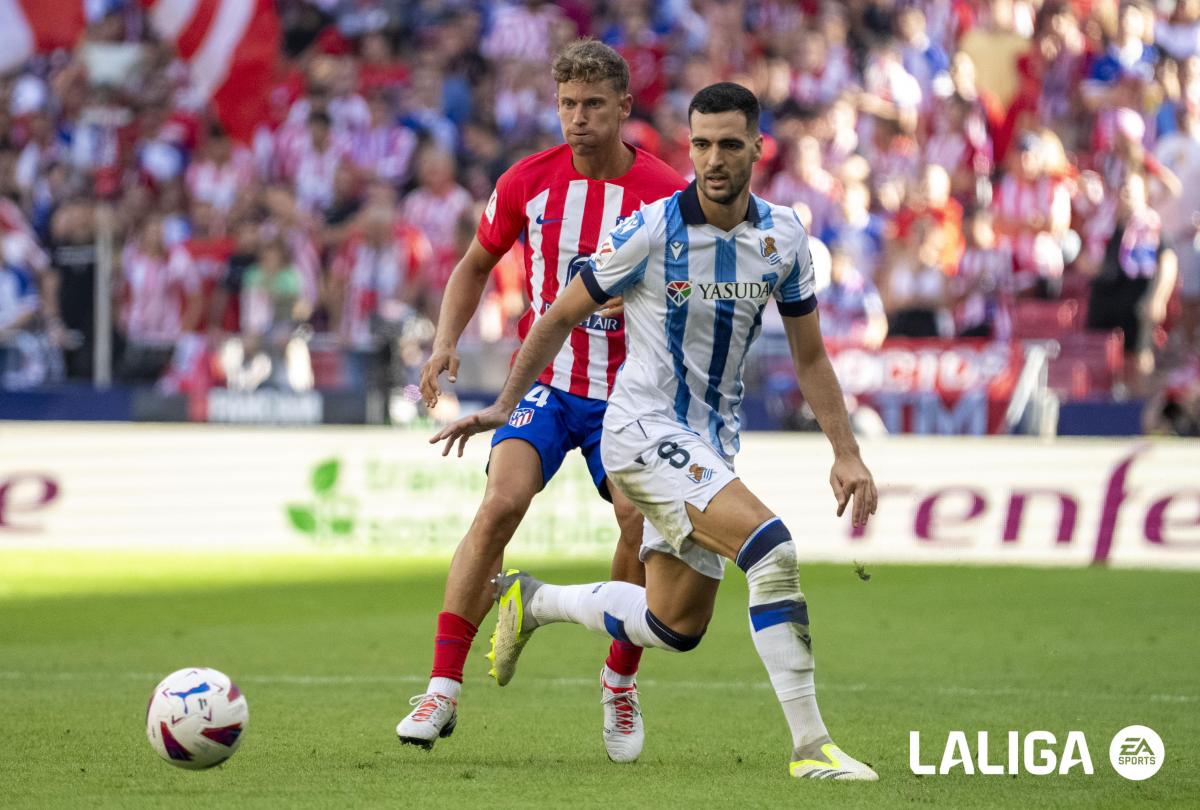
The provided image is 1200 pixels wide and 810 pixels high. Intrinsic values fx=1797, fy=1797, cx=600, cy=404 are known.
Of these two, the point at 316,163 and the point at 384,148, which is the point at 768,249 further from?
the point at 316,163

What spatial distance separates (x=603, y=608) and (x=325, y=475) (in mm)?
7491

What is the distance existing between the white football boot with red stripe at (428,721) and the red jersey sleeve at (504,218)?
1.70m

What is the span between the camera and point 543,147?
1852 cm

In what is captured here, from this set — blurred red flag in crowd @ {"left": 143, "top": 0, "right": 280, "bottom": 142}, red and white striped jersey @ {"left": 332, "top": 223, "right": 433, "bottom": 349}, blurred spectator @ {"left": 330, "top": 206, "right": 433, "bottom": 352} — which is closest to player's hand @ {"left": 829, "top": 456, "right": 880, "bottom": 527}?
blurred spectator @ {"left": 330, "top": 206, "right": 433, "bottom": 352}

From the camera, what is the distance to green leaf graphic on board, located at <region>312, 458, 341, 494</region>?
13.3m

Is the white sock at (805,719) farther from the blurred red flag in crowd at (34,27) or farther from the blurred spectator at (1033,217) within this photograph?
the blurred red flag in crowd at (34,27)

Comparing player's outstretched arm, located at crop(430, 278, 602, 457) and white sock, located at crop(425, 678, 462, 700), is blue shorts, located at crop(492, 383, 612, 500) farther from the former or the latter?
white sock, located at crop(425, 678, 462, 700)

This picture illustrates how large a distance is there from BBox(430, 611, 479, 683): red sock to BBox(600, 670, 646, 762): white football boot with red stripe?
53 cm

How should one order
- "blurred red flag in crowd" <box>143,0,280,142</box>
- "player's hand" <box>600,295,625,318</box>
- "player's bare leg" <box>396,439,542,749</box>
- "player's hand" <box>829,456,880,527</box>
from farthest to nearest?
"blurred red flag in crowd" <box>143,0,280,142</box> → "player's hand" <box>600,295,625,318</box> → "player's bare leg" <box>396,439,542,749</box> → "player's hand" <box>829,456,880,527</box>

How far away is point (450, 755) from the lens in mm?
6090

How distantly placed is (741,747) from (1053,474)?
7131mm

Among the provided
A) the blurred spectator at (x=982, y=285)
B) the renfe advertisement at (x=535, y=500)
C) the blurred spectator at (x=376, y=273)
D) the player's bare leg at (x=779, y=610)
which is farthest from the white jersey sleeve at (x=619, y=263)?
the blurred spectator at (x=376, y=273)

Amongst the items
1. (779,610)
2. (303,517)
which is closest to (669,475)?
(779,610)

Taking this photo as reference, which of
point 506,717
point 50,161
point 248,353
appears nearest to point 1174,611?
point 506,717
